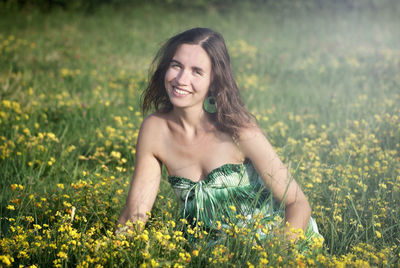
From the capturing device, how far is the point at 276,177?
2639 millimetres

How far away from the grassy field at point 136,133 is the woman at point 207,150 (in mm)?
202

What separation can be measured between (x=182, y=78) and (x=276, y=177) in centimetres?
77

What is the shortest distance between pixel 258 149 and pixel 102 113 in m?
2.87

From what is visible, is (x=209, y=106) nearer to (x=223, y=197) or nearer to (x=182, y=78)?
(x=182, y=78)

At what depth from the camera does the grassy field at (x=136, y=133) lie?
2395mm

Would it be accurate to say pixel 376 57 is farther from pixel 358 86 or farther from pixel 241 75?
pixel 241 75

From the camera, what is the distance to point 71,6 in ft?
46.5

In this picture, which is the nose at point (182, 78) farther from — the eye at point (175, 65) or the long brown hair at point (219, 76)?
the long brown hair at point (219, 76)

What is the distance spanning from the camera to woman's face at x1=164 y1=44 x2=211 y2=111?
2705mm

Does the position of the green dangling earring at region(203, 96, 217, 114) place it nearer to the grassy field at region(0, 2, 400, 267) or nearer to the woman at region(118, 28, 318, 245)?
the woman at region(118, 28, 318, 245)

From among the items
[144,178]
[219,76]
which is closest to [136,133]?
[144,178]

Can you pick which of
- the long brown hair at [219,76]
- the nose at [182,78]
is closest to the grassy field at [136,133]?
the long brown hair at [219,76]

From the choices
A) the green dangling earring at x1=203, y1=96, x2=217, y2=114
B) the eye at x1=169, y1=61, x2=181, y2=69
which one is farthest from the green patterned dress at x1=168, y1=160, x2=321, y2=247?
the eye at x1=169, y1=61, x2=181, y2=69

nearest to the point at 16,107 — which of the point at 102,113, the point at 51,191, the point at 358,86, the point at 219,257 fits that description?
the point at 102,113
